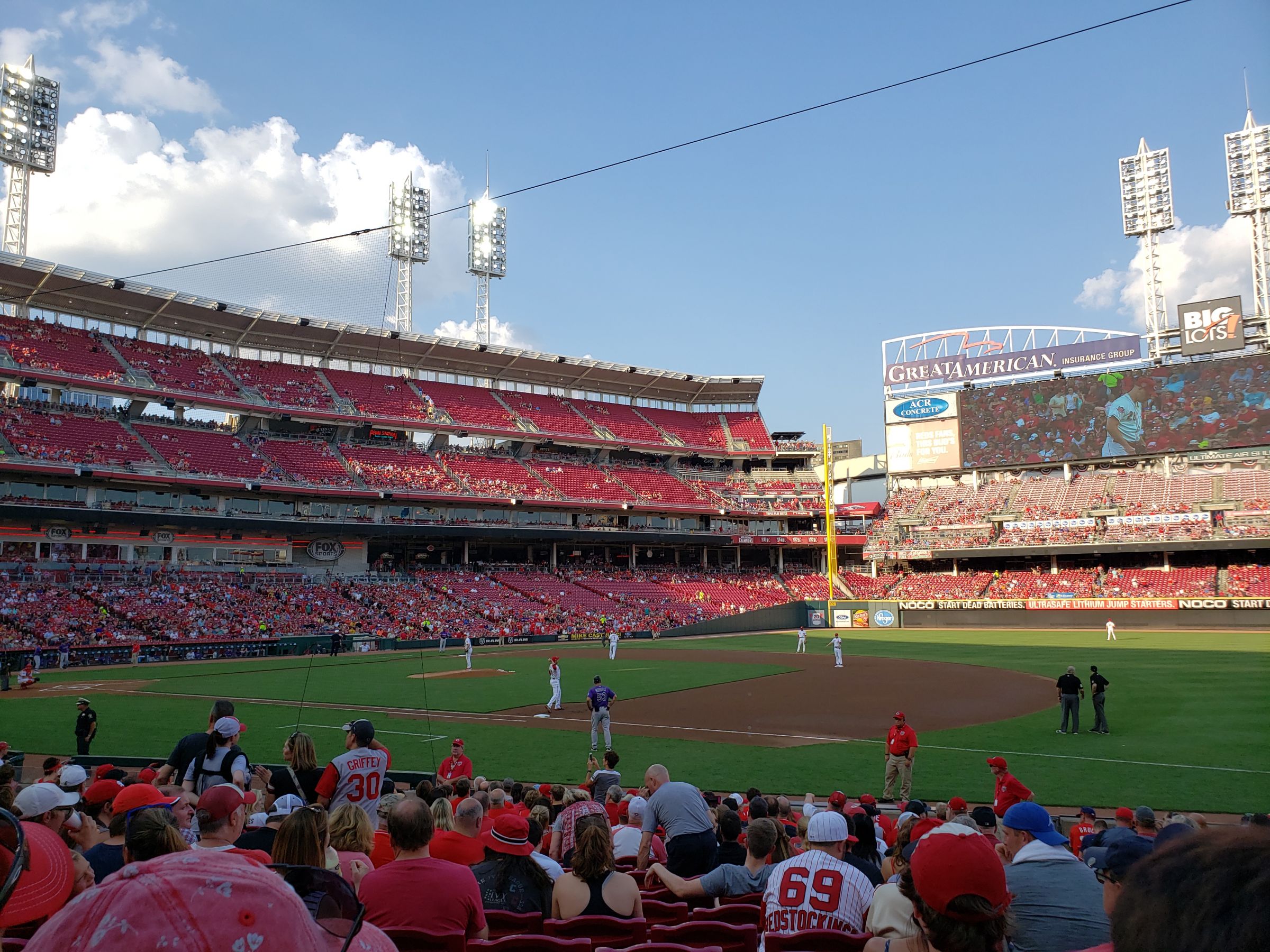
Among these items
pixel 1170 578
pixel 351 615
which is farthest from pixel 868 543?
pixel 351 615

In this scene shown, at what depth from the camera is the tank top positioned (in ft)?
17.1

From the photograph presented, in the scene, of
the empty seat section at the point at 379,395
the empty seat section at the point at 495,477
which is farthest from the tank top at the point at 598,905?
the empty seat section at the point at 379,395

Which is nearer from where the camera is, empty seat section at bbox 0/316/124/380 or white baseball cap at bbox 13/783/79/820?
white baseball cap at bbox 13/783/79/820

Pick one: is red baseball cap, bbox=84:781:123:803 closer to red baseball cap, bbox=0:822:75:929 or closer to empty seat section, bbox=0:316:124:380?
red baseball cap, bbox=0:822:75:929

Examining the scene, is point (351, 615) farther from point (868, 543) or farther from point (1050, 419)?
point (1050, 419)

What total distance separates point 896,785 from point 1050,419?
60.7m

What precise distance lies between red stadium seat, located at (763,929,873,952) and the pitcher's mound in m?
29.5

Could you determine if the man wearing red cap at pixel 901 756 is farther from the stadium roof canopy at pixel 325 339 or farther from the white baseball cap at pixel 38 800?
the stadium roof canopy at pixel 325 339

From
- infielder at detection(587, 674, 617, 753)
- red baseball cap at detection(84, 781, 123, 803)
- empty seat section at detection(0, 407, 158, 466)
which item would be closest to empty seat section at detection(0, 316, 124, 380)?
empty seat section at detection(0, 407, 158, 466)

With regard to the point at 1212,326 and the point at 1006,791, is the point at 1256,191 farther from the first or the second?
the point at 1006,791

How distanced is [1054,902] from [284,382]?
2551 inches

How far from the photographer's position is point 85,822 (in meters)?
5.59

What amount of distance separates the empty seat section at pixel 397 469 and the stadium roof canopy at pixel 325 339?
7278 mm

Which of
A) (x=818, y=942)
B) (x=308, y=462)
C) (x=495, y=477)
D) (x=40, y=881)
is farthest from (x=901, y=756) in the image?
(x=495, y=477)
